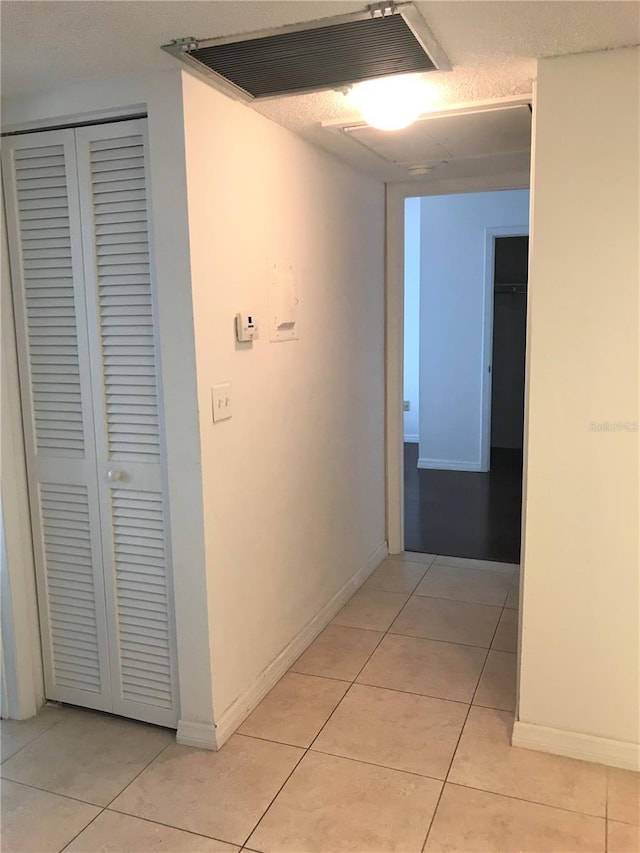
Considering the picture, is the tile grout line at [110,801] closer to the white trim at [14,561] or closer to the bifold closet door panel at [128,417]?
the bifold closet door panel at [128,417]

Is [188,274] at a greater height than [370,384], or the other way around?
[188,274]

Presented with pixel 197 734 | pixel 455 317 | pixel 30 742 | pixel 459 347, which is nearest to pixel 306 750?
pixel 197 734

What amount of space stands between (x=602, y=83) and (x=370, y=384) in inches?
79.9

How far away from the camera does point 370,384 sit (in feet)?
12.5

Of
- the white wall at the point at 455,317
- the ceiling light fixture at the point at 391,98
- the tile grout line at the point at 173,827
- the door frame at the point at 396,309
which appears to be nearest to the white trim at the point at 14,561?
the tile grout line at the point at 173,827

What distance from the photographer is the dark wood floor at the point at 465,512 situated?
14.0 ft

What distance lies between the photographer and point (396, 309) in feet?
13.0

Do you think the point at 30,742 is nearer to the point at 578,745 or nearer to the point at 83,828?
the point at 83,828

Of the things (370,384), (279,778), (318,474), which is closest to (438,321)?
(370,384)

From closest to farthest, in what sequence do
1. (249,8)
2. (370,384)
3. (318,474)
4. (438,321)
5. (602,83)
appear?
1. (249,8)
2. (602,83)
3. (318,474)
4. (370,384)
5. (438,321)

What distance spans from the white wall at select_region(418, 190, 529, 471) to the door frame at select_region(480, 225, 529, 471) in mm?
19

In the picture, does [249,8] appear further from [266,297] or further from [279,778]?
[279,778]

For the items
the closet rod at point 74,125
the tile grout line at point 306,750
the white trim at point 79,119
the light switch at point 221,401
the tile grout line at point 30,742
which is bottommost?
the tile grout line at point 306,750

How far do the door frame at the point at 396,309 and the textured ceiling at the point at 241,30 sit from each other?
1.53 metres
